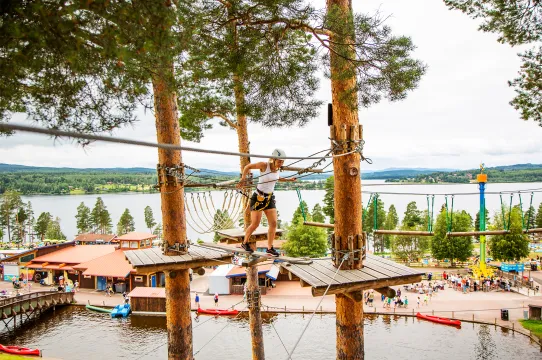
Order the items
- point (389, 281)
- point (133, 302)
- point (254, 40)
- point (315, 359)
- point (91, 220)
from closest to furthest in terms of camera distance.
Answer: point (389, 281)
point (254, 40)
point (315, 359)
point (133, 302)
point (91, 220)

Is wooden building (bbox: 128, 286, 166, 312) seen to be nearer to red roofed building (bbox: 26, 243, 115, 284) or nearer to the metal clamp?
red roofed building (bbox: 26, 243, 115, 284)

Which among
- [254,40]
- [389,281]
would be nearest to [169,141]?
[254,40]

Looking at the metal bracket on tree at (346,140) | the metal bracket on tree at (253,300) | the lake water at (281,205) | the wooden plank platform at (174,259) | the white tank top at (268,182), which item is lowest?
the lake water at (281,205)

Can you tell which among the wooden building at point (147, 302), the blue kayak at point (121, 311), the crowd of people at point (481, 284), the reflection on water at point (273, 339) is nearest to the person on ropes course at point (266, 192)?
the reflection on water at point (273, 339)

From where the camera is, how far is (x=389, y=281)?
4.08m

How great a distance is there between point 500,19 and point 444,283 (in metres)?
20.2

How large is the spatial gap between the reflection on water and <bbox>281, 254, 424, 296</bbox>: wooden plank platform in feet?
29.8

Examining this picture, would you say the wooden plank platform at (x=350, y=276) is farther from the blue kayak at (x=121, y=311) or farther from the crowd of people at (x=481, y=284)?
the crowd of people at (x=481, y=284)

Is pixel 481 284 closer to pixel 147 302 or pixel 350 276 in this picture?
pixel 147 302

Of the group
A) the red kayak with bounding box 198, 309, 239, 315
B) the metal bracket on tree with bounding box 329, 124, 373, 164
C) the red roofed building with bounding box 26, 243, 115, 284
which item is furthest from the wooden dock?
the metal bracket on tree with bounding box 329, 124, 373, 164

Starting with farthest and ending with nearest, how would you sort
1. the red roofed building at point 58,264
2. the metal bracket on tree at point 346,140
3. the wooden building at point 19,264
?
1. the wooden building at point 19,264
2. the red roofed building at point 58,264
3. the metal bracket on tree at point 346,140

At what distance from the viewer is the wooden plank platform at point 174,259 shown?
17.1 ft

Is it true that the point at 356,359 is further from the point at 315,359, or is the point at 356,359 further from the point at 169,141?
the point at 315,359

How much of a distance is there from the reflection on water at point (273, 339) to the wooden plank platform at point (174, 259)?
24.0 feet
